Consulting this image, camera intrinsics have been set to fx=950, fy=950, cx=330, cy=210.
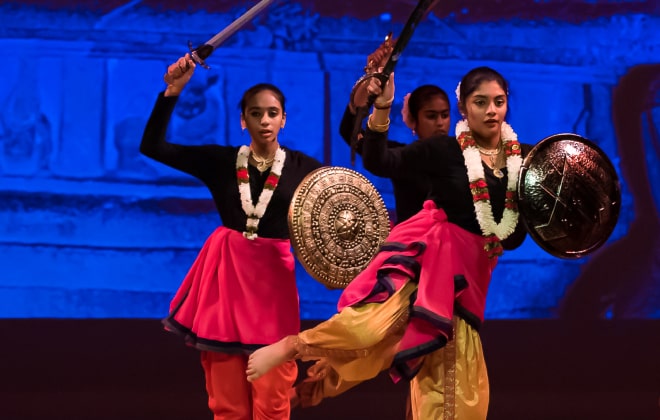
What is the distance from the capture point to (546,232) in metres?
3.02

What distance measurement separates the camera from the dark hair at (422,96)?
4.04 metres

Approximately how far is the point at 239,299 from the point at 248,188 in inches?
17.4

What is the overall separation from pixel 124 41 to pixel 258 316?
239cm

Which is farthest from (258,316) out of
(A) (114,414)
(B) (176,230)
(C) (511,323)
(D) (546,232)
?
(C) (511,323)

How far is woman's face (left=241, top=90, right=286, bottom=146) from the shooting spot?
3820 millimetres

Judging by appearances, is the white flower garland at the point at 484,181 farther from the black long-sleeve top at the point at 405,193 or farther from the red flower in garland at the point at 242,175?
the red flower in garland at the point at 242,175

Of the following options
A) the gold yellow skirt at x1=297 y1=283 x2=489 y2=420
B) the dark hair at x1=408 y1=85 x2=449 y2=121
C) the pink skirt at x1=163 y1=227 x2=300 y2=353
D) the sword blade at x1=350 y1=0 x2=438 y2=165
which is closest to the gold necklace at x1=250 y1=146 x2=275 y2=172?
the pink skirt at x1=163 y1=227 x2=300 y2=353

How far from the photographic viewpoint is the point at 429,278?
297 cm

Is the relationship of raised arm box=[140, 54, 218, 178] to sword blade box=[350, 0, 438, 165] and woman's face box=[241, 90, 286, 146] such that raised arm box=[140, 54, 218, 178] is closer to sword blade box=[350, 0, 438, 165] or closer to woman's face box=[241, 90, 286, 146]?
woman's face box=[241, 90, 286, 146]

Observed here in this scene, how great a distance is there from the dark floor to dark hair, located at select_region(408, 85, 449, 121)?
1676 mm

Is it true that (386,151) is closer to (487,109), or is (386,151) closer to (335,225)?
(487,109)

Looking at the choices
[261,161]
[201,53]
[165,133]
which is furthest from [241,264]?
[201,53]

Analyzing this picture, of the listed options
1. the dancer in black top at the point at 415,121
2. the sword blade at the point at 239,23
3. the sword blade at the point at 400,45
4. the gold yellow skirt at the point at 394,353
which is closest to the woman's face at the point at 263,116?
the dancer in black top at the point at 415,121

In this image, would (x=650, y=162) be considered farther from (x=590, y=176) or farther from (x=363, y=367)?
(x=363, y=367)
